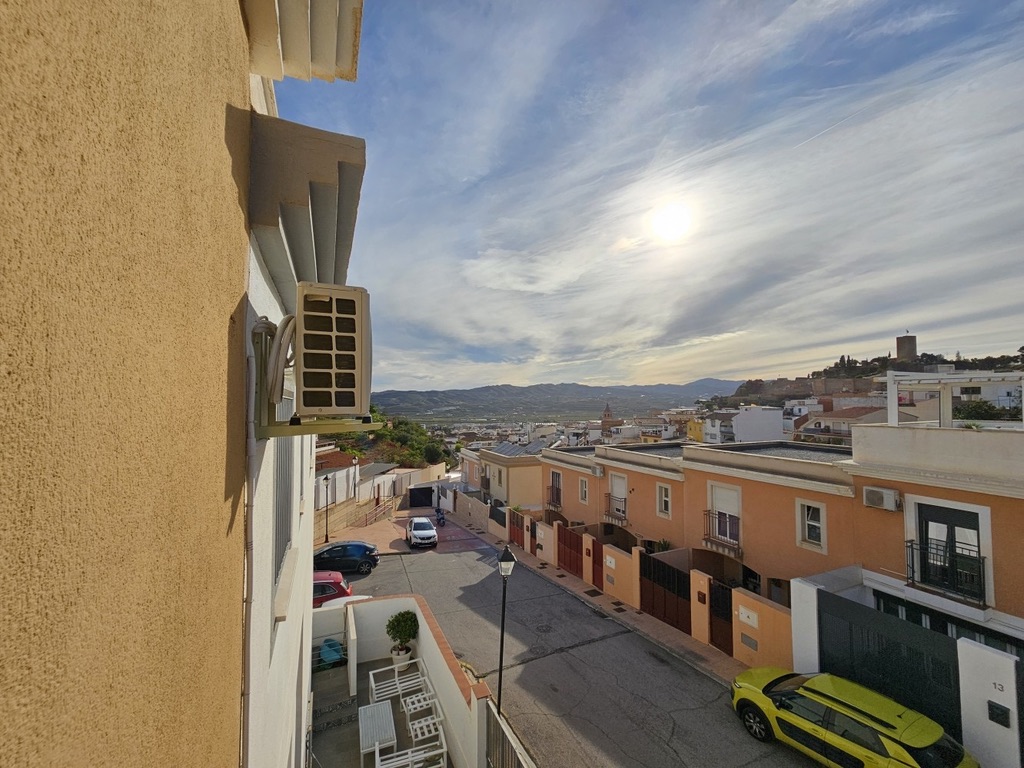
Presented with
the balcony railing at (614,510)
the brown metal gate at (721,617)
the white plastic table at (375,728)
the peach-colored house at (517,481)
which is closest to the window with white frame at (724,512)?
the brown metal gate at (721,617)

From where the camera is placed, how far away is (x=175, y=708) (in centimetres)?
128

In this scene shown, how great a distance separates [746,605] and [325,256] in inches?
452

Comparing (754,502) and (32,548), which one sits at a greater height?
(32,548)

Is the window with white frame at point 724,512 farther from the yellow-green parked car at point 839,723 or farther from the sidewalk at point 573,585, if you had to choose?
the yellow-green parked car at point 839,723

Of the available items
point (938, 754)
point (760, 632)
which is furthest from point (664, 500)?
point (938, 754)

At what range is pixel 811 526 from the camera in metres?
11.5

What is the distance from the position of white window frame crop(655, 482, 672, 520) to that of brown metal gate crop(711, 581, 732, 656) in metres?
4.25

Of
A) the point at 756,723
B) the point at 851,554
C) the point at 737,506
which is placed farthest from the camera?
the point at 737,506

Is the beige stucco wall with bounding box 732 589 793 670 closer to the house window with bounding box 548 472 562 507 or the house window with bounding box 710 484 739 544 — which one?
the house window with bounding box 710 484 739 544

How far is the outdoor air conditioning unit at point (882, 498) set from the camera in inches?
380

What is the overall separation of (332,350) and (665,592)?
13233 millimetres

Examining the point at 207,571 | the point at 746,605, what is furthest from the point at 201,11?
the point at 746,605

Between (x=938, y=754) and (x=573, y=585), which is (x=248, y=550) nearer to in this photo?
(x=938, y=754)

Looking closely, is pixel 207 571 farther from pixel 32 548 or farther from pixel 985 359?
pixel 985 359
